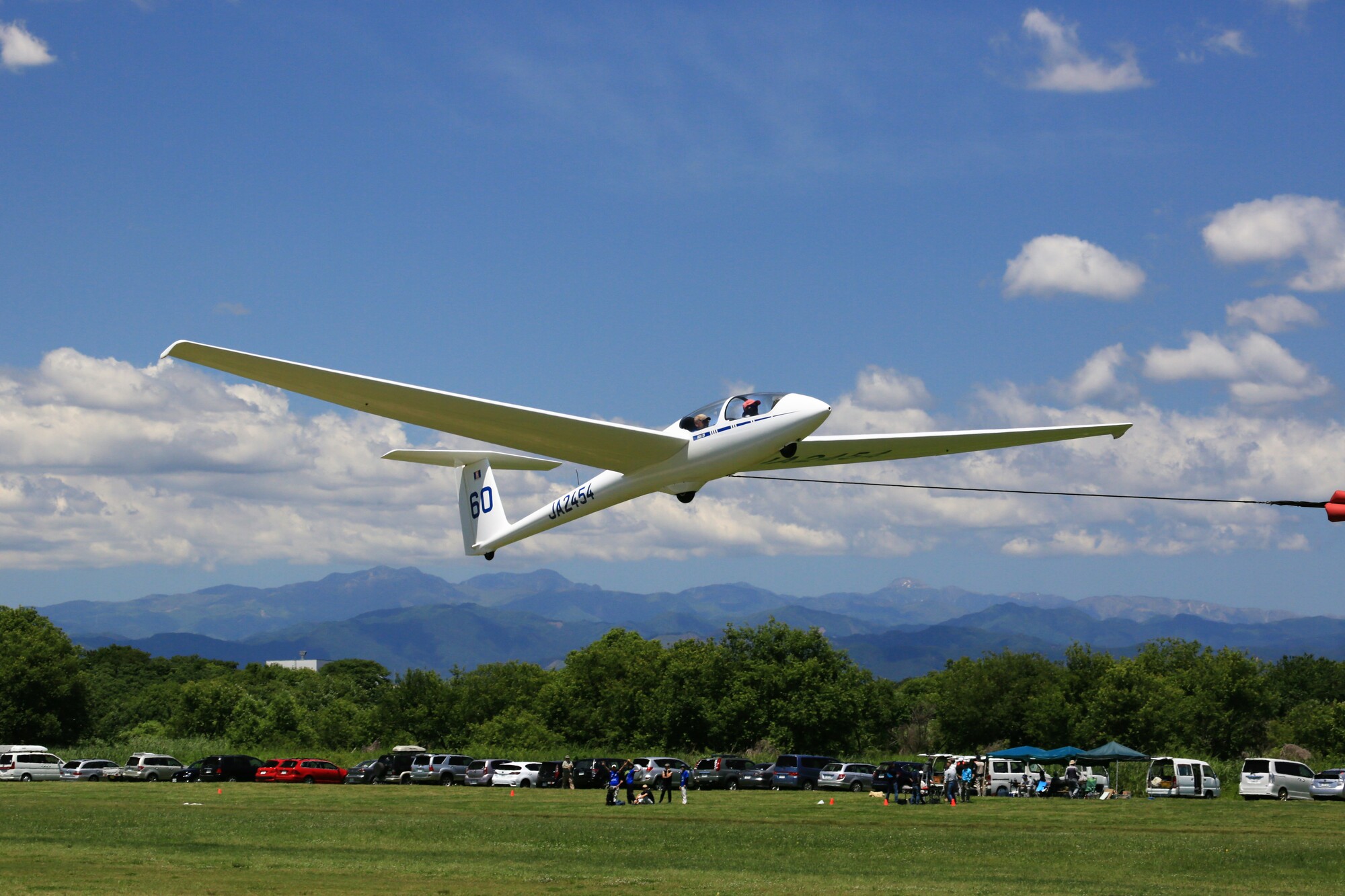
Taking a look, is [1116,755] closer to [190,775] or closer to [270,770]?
[270,770]

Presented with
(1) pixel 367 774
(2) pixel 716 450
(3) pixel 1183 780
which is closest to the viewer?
(2) pixel 716 450

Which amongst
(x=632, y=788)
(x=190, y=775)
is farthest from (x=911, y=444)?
(x=190, y=775)

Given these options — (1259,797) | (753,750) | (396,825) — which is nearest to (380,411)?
(396,825)

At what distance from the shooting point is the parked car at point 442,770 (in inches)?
1972

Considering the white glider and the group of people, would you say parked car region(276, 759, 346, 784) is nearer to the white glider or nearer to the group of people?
the group of people

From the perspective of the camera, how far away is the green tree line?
71.6 m

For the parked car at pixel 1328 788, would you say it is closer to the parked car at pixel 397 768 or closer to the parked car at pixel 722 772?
the parked car at pixel 722 772

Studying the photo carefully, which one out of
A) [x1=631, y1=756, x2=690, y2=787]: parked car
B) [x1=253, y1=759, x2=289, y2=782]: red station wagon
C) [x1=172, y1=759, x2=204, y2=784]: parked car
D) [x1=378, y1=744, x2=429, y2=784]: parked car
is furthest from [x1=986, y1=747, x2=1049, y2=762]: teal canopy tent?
[x1=172, y1=759, x2=204, y2=784]: parked car

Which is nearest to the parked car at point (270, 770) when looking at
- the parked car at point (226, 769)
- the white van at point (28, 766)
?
the parked car at point (226, 769)

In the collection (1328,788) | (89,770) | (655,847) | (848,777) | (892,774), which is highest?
(655,847)

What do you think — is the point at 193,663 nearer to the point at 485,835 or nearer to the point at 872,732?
the point at 872,732

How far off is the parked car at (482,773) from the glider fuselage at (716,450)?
105 feet

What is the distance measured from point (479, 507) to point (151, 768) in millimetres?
36073

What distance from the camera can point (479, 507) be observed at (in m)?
24.0
